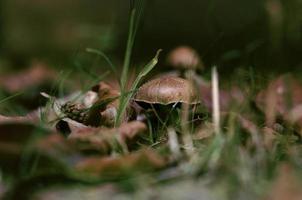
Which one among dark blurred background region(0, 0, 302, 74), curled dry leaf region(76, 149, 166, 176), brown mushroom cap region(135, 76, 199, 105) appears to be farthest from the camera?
dark blurred background region(0, 0, 302, 74)

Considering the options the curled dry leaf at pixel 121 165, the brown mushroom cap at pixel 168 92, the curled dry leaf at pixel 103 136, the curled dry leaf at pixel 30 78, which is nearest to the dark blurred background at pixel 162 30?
the curled dry leaf at pixel 30 78

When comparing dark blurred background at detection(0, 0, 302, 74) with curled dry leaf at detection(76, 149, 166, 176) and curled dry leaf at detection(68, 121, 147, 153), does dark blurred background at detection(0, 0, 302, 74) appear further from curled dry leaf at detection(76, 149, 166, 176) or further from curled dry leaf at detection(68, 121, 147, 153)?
curled dry leaf at detection(76, 149, 166, 176)

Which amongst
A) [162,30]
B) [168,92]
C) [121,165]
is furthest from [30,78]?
[121,165]

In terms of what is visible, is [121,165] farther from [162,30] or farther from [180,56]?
[162,30]

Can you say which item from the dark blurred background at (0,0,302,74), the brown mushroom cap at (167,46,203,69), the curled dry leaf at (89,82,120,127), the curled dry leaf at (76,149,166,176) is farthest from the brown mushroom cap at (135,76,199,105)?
the brown mushroom cap at (167,46,203,69)

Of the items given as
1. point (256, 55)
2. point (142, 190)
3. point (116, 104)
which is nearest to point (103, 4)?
point (256, 55)

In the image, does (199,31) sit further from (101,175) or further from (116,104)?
(101,175)
